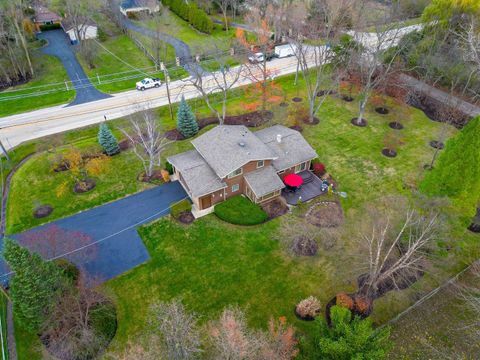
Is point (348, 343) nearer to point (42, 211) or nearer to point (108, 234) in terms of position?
point (108, 234)

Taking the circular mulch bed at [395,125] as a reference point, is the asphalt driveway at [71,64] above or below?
above

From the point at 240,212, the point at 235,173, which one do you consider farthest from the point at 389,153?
the point at 240,212

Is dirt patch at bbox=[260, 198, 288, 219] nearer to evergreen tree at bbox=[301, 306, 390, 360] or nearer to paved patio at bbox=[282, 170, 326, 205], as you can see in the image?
paved patio at bbox=[282, 170, 326, 205]

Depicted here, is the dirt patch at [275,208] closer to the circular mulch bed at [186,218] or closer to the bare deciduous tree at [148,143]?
the circular mulch bed at [186,218]

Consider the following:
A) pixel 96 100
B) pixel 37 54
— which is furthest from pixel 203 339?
pixel 37 54

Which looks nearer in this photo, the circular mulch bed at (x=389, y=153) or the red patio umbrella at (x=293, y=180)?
the red patio umbrella at (x=293, y=180)

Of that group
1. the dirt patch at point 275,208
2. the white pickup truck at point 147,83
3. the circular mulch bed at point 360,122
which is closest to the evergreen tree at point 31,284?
the dirt patch at point 275,208
